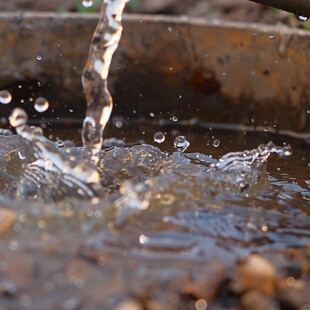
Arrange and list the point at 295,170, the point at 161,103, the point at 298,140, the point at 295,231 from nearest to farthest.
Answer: the point at 295,231, the point at 295,170, the point at 298,140, the point at 161,103

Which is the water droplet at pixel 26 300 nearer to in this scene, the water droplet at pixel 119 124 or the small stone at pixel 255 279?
the small stone at pixel 255 279

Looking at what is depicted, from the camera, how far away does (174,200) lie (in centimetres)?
90

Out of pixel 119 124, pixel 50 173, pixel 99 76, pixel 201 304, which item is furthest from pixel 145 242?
pixel 119 124

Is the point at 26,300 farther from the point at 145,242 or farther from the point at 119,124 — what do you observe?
the point at 119,124

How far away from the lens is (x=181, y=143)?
5.57 feet

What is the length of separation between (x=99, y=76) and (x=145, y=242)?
2.46 ft

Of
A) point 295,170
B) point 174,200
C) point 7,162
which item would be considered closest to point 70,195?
point 174,200

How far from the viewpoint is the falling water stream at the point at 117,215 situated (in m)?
0.65

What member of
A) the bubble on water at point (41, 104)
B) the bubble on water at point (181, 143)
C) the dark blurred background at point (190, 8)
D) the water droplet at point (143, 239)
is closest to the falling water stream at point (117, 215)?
the water droplet at point (143, 239)

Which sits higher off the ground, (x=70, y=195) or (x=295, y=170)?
(x=70, y=195)

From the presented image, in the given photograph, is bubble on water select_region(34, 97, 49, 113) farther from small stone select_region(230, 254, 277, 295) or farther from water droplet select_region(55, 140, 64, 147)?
small stone select_region(230, 254, 277, 295)

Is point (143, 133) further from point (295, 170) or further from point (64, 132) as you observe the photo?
point (295, 170)

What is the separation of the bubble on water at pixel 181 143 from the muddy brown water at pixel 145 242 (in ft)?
1.48

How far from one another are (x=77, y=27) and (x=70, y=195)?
952 millimetres
